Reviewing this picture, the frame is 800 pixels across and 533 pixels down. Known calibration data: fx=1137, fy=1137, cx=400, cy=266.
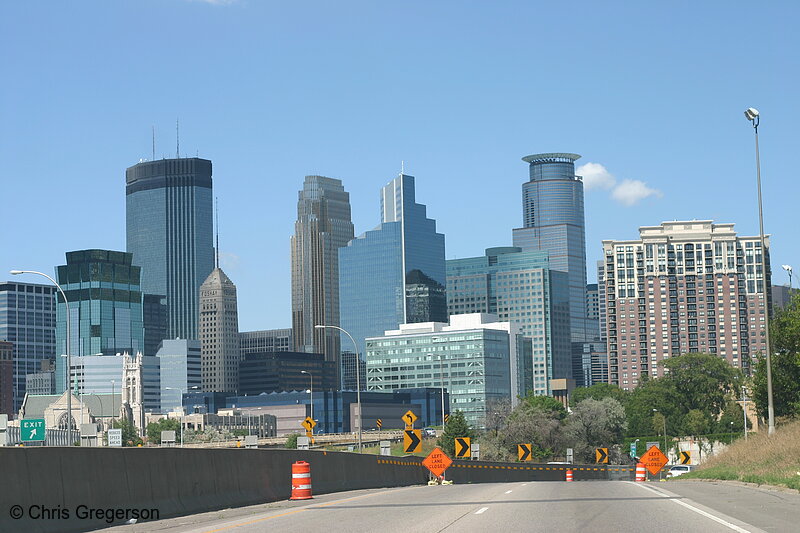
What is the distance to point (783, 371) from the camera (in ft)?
220

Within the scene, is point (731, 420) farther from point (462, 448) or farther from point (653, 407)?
point (462, 448)

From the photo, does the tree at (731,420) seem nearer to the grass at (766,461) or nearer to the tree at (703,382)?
the tree at (703,382)

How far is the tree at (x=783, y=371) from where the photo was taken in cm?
6356

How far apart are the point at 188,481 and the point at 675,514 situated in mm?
9648

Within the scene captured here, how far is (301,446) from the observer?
34.3 m

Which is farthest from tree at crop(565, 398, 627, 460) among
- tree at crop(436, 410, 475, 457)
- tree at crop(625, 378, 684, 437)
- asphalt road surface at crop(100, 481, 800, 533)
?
asphalt road surface at crop(100, 481, 800, 533)

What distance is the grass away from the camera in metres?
29.4

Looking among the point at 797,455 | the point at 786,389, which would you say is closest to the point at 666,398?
the point at 786,389

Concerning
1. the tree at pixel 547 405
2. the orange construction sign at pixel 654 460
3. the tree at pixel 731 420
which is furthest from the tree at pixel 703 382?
the orange construction sign at pixel 654 460

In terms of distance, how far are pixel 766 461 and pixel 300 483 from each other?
1584 cm

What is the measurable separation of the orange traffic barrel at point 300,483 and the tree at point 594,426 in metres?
104

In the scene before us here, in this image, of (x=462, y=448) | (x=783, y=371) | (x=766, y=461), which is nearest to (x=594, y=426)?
(x=783, y=371)

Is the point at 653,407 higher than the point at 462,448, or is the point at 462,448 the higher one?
the point at 462,448

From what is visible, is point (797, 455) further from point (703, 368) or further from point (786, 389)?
point (703, 368)
